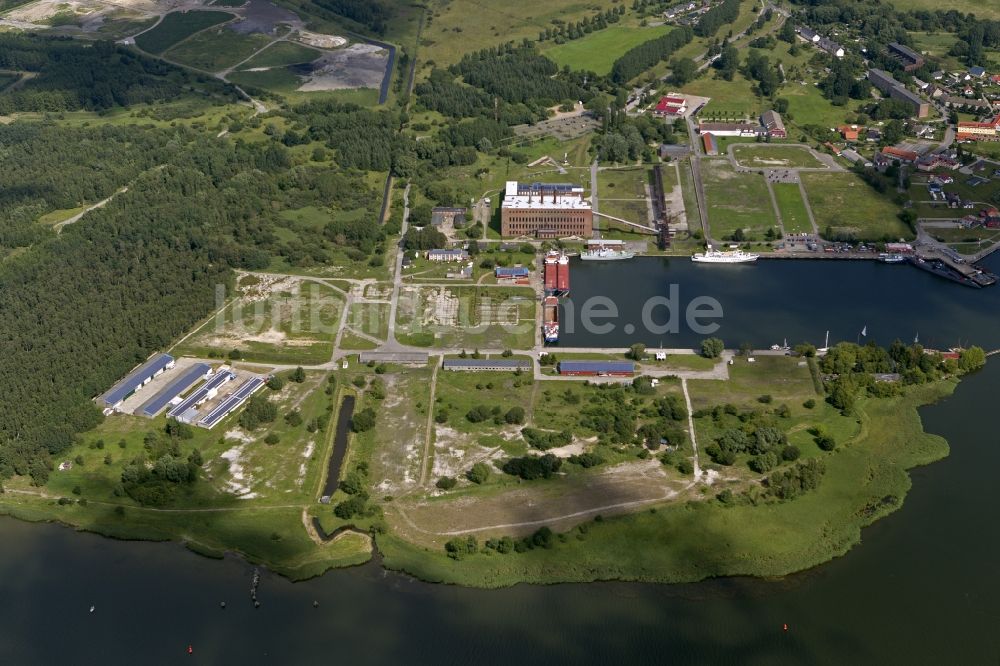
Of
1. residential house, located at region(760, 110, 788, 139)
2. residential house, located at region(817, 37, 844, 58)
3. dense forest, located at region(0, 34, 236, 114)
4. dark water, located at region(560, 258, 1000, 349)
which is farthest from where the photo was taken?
residential house, located at region(817, 37, 844, 58)

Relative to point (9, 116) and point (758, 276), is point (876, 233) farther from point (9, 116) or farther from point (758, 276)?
point (9, 116)

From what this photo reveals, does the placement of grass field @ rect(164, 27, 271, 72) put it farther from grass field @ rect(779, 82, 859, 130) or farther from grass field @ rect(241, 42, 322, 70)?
grass field @ rect(779, 82, 859, 130)

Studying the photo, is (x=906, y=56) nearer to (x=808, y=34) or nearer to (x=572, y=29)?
(x=808, y=34)

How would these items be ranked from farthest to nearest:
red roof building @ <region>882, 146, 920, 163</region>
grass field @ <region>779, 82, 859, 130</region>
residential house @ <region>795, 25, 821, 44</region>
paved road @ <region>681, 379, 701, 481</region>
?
1. residential house @ <region>795, 25, 821, 44</region>
2. grass field @ <region>779, 82, 859, 130</region>
3. red roof building @ <region>882, 146, 920, 163</region>
4. paved road @ <region>681, 379, 701, 481</region>

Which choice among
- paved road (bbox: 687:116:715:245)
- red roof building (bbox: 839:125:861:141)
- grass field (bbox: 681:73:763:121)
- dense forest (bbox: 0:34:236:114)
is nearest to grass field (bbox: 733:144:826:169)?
paved road (bbox: 687:116:715:245)

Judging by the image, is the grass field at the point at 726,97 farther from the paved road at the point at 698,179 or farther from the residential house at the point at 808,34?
the residential house at the point at 808,34

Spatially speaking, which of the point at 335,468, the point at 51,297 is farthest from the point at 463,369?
the point at 51,297
